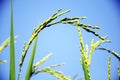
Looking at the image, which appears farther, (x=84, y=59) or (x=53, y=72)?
(x=53, y=72)

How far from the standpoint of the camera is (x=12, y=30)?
1000 millimetres

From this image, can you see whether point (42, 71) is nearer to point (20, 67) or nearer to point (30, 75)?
point (30, 75)

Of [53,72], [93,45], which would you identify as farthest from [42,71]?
[93,45]

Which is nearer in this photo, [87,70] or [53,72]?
[87,70]

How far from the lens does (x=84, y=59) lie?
932mm

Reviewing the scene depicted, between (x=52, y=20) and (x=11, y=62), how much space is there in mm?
246

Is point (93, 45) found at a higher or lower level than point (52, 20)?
lower

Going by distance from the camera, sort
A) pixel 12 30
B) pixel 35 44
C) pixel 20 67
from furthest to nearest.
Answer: pixel 35 44
pixel 12 30
pixel 20 67

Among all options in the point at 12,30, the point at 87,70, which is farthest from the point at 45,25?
the point at 87,70

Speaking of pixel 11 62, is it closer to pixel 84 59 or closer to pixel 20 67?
pixel 20 67

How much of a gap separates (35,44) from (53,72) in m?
0.19

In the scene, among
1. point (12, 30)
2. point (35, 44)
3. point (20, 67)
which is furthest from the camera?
point (35, 44)

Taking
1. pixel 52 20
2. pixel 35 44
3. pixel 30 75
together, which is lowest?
pixel 30 75

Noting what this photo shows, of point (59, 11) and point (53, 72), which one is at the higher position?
point (59, 11)
